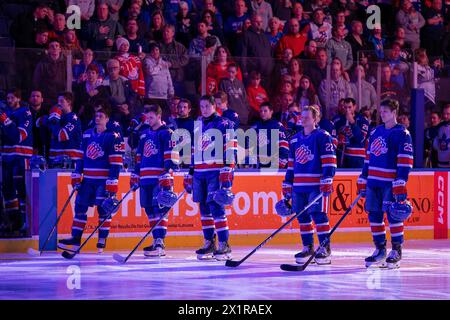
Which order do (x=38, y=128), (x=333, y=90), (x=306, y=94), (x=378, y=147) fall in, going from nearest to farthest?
1. (x=378, y=147)
2. (x=38, y=128)
3. (x=306, y=94)
4. (x=333, y=90)

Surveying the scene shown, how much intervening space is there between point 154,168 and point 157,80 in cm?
185

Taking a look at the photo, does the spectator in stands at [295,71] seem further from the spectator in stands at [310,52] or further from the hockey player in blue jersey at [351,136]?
the spectator in stands at [310,52]

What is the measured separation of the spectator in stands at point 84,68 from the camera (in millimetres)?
11461

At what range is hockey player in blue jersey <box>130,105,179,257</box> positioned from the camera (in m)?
10.4

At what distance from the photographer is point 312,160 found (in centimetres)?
962

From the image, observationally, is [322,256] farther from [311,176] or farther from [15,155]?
[15,155]

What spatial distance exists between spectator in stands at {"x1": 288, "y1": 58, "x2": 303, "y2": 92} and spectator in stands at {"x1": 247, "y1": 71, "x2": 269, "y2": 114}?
0.41 m

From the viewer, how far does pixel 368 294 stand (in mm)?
7477

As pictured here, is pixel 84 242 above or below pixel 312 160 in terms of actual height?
below

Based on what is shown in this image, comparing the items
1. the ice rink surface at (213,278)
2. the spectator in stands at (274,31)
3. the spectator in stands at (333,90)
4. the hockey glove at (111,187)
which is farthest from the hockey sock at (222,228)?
the spectator in stands at (274,31)

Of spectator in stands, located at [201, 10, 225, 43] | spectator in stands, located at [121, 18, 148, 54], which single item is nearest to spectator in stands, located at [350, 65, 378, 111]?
spectator in stands, located at [201, 10, 225, 43]

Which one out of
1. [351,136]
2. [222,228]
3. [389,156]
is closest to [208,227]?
[222,228]
